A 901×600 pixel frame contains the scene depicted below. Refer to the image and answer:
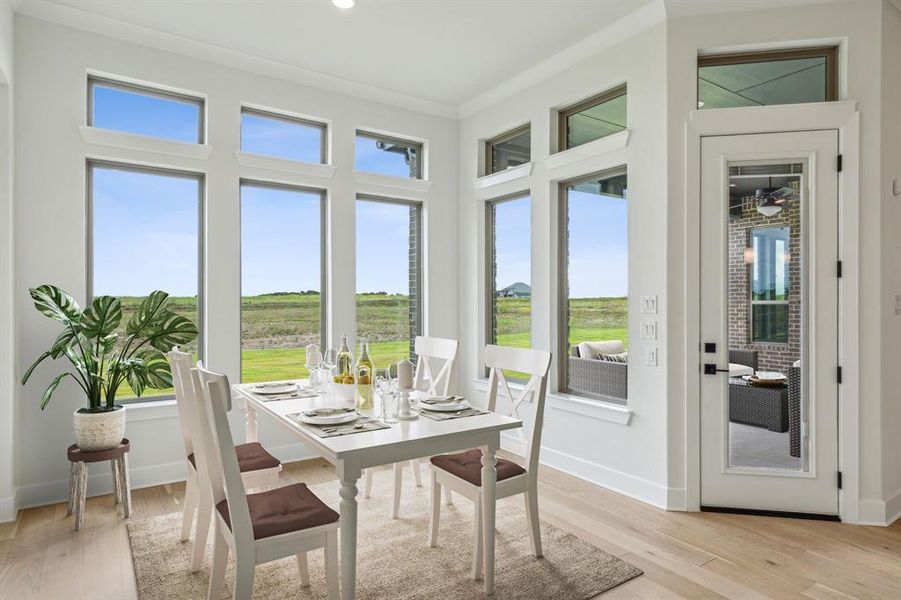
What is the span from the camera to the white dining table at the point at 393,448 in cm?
195

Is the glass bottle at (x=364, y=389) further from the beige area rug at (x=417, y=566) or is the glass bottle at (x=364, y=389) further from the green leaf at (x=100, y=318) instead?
the green leaf at (x=100, y=318)

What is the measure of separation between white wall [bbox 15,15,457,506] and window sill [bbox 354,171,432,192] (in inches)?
1.7

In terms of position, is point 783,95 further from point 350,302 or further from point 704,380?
point 350,302

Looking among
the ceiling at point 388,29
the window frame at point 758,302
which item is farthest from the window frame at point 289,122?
the window frame at point 758,302

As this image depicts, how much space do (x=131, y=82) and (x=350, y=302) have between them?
226cm

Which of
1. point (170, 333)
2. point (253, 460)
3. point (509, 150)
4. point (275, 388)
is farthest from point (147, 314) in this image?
point (509, 150)

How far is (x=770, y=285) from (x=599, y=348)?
121cm

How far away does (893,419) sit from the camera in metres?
3.20

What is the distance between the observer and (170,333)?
3424 mm

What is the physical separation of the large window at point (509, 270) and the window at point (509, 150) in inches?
12.3

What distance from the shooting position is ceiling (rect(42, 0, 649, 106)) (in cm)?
336

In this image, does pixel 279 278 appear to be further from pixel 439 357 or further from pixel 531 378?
pixel 531 378

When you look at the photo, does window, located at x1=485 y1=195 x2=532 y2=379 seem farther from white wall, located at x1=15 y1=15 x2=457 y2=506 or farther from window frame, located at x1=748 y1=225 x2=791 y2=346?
window frame, located at x1=748 y1=225 x2=791 y2=346

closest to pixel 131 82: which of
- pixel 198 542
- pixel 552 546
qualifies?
pixel 198 542
